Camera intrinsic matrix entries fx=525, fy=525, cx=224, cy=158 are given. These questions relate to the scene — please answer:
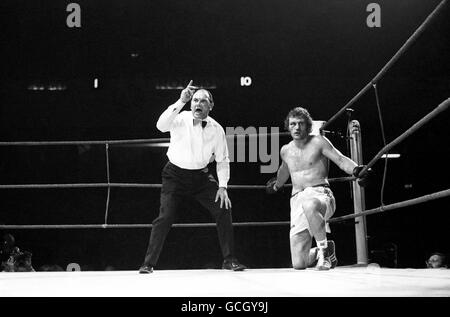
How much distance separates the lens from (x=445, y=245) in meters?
10.0

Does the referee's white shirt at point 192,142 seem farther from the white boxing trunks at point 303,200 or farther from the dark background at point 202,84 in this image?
the dark background at point 202,84

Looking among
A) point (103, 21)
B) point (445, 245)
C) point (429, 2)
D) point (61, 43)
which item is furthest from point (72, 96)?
point (445, 245)

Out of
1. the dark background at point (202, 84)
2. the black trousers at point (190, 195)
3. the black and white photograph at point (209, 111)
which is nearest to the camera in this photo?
the black trousers at point (190, 195)

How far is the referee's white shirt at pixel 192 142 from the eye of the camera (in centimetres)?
260

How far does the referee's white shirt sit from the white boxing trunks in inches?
15.4

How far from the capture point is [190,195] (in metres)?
2.61

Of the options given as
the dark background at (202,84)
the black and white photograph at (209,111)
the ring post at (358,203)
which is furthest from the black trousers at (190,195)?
the dark background at (202,84)

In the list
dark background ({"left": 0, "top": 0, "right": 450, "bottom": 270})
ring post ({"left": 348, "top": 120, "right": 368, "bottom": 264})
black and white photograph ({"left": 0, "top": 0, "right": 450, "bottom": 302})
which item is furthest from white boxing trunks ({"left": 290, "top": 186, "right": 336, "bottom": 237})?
dark background ({"left": 0, "top": 0, "right": 450, "bottom": 270})

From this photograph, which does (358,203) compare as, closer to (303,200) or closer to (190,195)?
(303,200)

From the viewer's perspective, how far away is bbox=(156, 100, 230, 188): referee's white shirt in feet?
8.52

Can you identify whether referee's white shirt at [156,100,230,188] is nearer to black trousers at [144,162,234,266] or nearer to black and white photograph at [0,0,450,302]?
black trousers at [144,162,234,266]

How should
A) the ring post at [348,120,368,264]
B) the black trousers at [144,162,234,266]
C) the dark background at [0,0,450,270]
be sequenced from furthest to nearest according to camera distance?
1. the dark background at [0,0,450,270]
2. the ring post at [348,120,368,264]
3. the black trousers at [144,162,234,266]

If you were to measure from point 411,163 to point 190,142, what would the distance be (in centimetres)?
893

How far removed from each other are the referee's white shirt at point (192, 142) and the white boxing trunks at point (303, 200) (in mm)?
391
